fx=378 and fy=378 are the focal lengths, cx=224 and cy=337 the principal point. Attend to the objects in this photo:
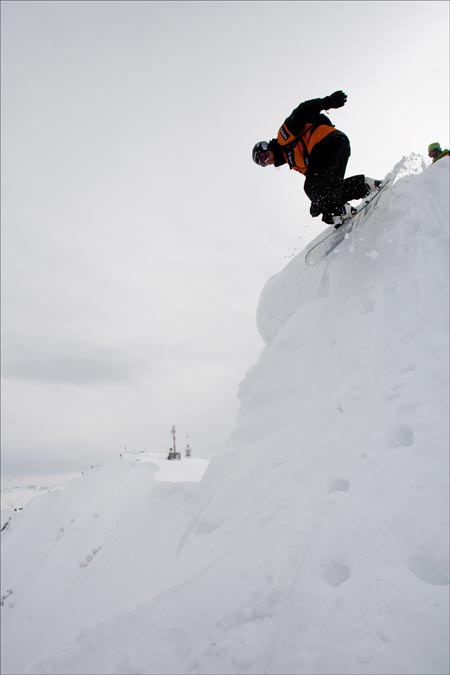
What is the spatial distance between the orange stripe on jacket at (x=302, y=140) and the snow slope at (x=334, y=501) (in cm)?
127

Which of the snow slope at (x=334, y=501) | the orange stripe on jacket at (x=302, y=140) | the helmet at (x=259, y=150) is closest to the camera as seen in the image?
the snow slope at (x=334, y=501)

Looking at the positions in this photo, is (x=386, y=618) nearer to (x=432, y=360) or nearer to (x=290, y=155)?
(x=432, y=360)

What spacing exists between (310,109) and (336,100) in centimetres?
37

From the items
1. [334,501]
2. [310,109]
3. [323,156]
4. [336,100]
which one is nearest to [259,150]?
[310,109]

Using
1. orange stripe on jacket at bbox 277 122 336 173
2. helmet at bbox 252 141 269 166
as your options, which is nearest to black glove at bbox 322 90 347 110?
orange stripe on jacket at bbox 277 122 336 173

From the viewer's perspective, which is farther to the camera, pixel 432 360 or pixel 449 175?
pixel 449 175

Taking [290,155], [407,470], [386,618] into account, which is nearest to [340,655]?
[386,618]

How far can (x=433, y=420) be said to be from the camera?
3395 mm

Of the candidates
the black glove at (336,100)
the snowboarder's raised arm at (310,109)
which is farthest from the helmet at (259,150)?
the black glove at (336,100)

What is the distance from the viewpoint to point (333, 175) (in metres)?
5.66

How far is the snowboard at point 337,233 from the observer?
5.65 metres

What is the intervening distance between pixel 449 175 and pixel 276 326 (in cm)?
382

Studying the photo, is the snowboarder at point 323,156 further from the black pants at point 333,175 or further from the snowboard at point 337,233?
the snowboard at point 337,233

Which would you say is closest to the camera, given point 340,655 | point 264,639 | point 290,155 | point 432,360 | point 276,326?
point 340,655
